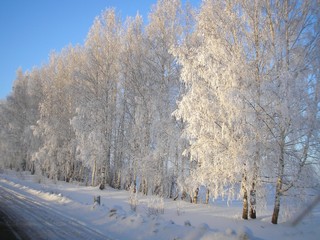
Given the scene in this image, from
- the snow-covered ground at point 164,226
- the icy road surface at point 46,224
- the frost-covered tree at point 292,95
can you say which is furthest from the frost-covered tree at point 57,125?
the frost-covered tree at point 292,95

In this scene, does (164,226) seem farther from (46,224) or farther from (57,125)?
(57,125)

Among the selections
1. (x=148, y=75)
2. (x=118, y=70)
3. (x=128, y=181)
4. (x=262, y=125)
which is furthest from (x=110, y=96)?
(x=262, y=125)

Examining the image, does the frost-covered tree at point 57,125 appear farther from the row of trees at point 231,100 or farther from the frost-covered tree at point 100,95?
the row of trees at point 231,100

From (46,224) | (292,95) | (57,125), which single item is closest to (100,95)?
(57,125)

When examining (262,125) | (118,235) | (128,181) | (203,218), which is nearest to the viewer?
(118,235)

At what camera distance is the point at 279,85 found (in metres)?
10.4

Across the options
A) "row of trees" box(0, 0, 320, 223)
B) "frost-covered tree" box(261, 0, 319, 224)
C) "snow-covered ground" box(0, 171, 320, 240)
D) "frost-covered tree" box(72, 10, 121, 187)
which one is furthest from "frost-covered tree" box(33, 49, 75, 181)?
"frost-covered tree" box(261, 0, 319, 224)

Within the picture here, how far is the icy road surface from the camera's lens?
23.6ft

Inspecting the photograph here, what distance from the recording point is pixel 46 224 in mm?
8406

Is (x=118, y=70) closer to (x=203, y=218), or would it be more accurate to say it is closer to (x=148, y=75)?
(x=148, y=75)

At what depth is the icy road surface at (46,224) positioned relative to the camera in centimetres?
718

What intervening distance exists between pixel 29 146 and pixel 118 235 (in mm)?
32857

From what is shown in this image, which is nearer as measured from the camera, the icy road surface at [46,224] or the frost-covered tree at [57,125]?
the icy road surface at [46,224]

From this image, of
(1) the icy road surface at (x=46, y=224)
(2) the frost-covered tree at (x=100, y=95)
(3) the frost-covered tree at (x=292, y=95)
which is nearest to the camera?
(1) the icy road surface at (x=46, y=224)
